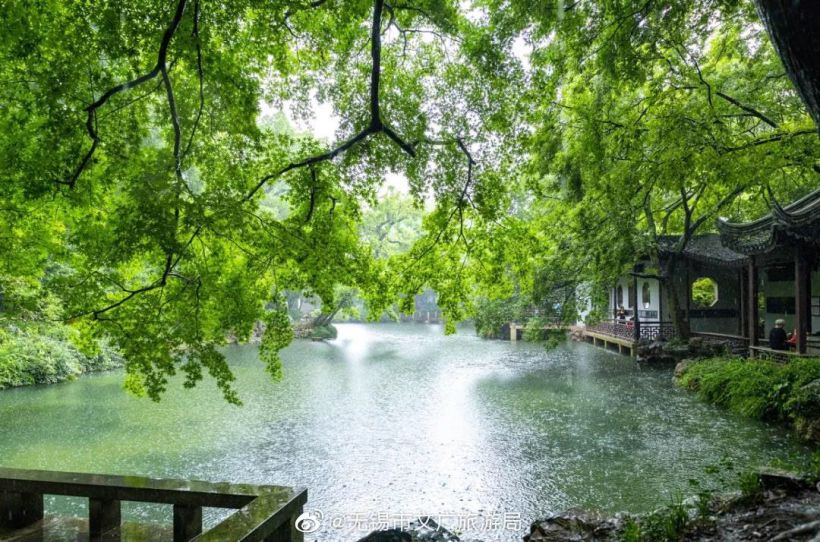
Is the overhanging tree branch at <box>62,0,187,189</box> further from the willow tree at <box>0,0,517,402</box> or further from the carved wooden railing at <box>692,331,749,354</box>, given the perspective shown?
the carved wooden railing at <box>692,331,749,354</box>

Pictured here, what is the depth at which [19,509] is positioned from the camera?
352 centimetres

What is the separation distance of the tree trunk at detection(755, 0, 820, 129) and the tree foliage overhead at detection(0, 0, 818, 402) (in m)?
3.26

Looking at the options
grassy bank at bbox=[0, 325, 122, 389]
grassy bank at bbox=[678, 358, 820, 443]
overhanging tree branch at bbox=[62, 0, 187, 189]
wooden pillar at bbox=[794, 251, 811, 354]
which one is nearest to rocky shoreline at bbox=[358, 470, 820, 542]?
overhanging tree branch at bbox=[62, 0, 187, 189]

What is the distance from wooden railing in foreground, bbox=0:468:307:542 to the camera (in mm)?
2561

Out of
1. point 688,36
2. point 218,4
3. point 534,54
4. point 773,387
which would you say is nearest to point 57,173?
point 218,4

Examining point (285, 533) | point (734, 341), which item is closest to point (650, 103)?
point (285, 533)

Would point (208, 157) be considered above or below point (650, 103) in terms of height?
below

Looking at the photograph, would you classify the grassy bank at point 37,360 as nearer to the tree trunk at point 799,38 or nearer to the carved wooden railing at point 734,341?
the tree trunk at point 799,38

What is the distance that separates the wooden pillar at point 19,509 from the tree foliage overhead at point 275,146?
140cm

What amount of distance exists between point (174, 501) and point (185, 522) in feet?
0.55

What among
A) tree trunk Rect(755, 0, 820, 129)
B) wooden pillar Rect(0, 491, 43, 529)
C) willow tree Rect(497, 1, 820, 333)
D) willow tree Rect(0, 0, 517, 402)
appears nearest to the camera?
tree trunk Rect(755, 0, 820, 129)

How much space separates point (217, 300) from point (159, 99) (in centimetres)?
294

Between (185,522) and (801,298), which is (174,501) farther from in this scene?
(801,298)

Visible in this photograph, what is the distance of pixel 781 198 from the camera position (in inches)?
596
